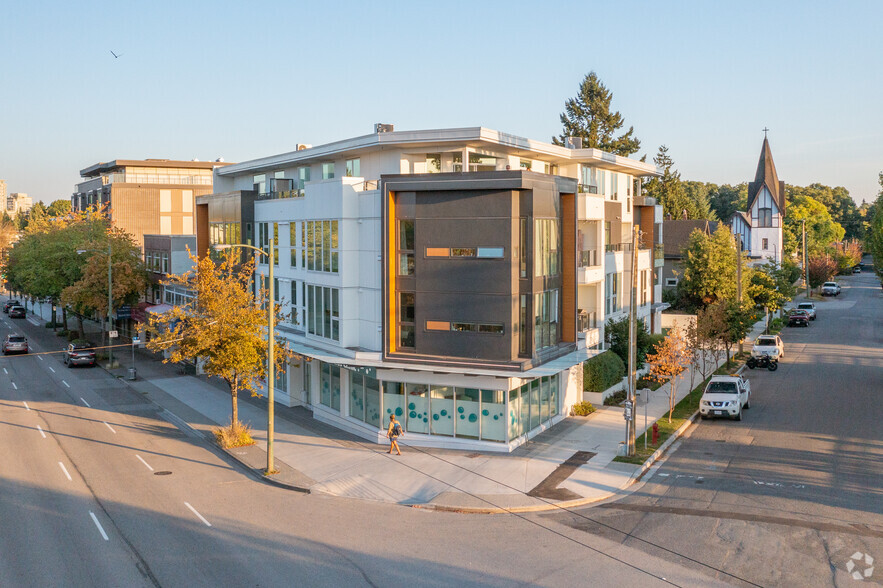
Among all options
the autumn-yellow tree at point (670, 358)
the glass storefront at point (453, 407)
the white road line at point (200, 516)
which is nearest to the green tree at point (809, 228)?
→ the autumn-yellow tree at point (670, 358)

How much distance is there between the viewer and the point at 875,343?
173 ft

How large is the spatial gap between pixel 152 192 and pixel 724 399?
67.0 meters

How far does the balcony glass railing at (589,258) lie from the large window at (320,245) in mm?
10833

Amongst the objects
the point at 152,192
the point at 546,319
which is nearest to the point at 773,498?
the point at 546,319

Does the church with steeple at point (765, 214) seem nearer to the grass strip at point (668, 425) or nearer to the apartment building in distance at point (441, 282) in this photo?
the grass strip at point (668, 425)

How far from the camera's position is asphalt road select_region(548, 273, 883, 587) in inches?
642

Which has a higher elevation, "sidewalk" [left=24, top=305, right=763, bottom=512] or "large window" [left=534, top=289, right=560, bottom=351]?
"large window" [left=534, top=289, right=560, bottom=351]

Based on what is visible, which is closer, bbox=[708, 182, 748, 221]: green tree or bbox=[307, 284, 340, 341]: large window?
bbox=[307, 284, 340, 341]: large window

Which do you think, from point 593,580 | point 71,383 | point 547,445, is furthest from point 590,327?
point 71,383

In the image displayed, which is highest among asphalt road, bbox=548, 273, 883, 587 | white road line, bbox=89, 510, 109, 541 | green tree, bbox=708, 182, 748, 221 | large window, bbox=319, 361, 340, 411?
green tree, bbox=708, 182, 748, 221

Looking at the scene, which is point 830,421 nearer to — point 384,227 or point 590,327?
point 590,327

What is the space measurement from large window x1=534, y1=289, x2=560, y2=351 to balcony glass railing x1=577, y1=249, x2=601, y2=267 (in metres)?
4.51

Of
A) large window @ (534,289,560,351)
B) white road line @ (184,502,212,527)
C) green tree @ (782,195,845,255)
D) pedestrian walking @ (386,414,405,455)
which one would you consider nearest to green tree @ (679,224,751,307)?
large window @ (534,289,560,351)

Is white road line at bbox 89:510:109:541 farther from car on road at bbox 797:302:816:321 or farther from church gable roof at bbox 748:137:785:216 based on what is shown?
church gable roof at bbox 748:137:785:216
